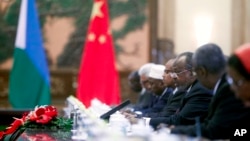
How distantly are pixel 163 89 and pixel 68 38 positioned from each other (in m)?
4.92

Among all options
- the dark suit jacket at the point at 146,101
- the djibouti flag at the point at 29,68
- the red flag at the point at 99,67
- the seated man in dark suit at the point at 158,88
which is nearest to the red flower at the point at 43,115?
the seated man in dark suit at the point at 158,88

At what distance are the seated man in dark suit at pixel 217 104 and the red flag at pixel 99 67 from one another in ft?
18.1

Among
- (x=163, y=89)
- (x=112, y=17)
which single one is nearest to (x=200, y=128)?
(x=163, y=89)

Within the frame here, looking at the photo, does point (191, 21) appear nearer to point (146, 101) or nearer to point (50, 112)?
point (146, 101)

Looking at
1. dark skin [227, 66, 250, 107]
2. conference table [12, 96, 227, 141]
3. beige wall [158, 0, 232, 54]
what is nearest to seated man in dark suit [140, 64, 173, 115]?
conference table [12, 96, 227, 141]

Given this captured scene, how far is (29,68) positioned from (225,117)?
601cm

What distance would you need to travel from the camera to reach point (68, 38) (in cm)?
1125

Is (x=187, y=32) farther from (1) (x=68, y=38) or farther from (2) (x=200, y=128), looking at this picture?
(2) (x=200, y=128)

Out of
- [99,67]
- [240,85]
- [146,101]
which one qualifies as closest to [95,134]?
[240,85]

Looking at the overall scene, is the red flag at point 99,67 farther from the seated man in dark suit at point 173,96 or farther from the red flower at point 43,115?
the red flower at point 43,115

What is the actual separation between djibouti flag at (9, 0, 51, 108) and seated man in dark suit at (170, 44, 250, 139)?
17.6ft

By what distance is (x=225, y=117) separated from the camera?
3.15 meters

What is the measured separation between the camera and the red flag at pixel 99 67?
9047mm

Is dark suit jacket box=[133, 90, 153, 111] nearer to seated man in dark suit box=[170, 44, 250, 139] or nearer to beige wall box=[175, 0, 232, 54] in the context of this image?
beige wall box=[175, 0, 232, 54]
